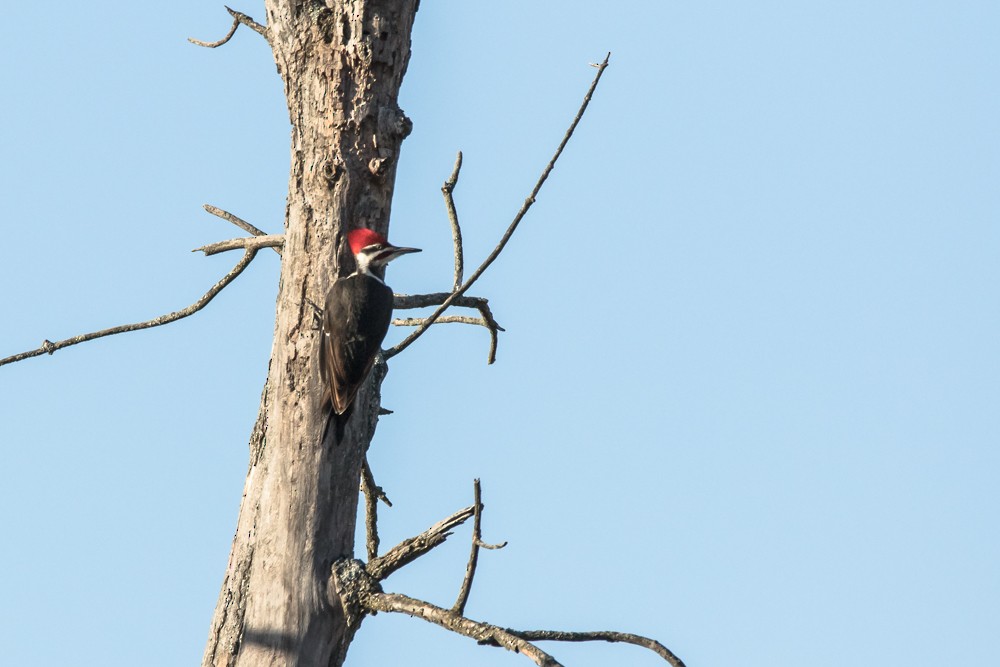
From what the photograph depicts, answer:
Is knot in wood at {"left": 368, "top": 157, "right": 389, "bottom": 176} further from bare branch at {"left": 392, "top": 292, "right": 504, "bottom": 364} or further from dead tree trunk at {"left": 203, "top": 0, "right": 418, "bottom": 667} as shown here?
bare branch at {"left": 392, "top": 292, "right": 504, "bottom": 364}

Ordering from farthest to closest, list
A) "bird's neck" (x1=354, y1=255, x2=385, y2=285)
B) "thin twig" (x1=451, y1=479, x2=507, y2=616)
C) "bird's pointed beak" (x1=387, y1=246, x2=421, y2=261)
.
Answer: "bird's pointed beak" (x1=387, y1=246, x2=421, y2=261), "bird's neck" (x1=354, y1=255, x2=385, y2=285), "thin twig" (x1=451, y1=479, x2=507, y2=616)

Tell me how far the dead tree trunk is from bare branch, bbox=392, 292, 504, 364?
374 millimetres

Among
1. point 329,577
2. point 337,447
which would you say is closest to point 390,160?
point 337,447

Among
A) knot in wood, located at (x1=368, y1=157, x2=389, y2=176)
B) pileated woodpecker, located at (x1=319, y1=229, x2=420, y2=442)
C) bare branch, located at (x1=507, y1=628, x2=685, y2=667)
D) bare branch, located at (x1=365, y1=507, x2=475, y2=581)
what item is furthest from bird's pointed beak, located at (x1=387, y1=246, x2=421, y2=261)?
bare branch, located at (x1=507, y1=628, x2=685, y2=667)

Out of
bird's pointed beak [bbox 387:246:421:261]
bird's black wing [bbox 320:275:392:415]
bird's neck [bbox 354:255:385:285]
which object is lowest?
bird's black wing [bbox 320:275:392:415]

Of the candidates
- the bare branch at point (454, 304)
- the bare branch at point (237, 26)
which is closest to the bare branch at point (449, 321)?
the bare branch at point (454, 304)

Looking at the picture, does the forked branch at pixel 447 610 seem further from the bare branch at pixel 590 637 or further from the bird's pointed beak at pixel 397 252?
the bird's pointed beak at pixel 397 252

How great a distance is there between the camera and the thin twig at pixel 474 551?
417 cm

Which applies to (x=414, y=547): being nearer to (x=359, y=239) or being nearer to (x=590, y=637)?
(x=590, y=637)

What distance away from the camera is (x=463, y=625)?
4676 millimetres

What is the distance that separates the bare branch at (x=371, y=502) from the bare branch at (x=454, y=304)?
74cm

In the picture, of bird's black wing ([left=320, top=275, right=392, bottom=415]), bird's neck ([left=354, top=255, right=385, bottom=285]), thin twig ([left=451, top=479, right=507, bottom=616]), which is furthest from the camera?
bird's neck ([left=354, top=255, right=385, bottom=285])

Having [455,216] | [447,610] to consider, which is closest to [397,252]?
[455,216]

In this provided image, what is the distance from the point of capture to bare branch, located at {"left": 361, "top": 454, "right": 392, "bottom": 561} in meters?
5.82
